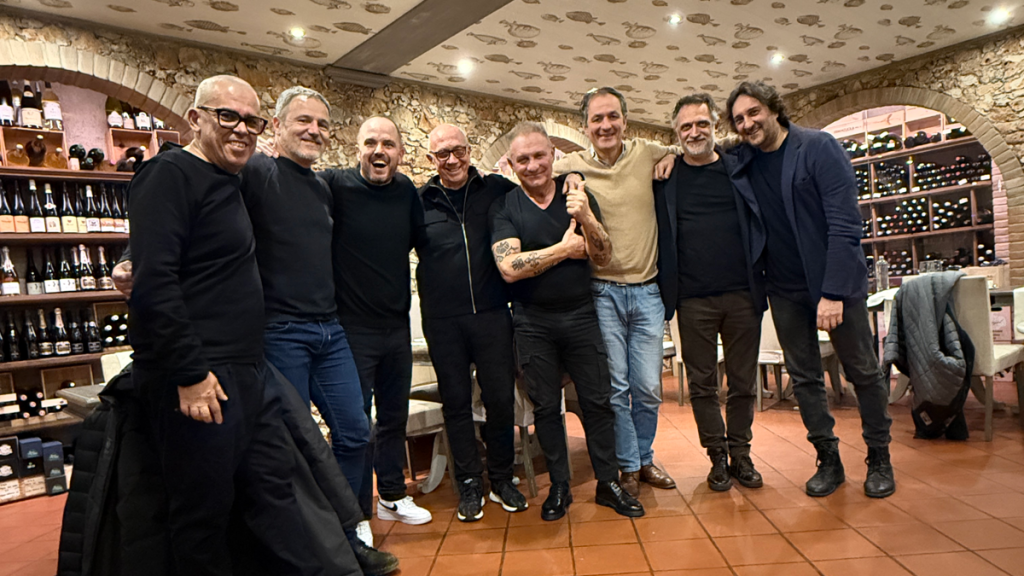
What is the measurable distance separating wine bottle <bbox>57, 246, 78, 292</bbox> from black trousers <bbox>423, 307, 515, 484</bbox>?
3356mm

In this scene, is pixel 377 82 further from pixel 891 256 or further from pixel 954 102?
pixel 891 256

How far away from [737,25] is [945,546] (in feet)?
15.2

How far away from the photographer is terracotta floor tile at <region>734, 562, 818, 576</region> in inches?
81.5

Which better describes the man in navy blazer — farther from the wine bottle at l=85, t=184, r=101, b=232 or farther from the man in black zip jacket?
the wine bottle at l=85, t=184, r=101, b=232

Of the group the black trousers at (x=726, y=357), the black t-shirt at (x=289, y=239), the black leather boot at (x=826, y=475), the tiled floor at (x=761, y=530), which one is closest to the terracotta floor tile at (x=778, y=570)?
the tiled floor at (x=761, y=530)

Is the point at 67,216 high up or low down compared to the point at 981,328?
up

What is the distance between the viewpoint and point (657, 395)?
2.89m

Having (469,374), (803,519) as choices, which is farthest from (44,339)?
(803,519)

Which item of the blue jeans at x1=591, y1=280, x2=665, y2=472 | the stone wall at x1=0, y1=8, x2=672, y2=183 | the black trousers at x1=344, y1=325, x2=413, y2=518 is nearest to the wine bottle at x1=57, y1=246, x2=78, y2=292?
the stone wall at x1=0, y1=8, x2=672, y2=183

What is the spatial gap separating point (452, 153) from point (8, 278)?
373 centimetres

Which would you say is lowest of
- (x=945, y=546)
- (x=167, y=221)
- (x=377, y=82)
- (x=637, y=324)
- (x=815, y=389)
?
(x=945, y=546)

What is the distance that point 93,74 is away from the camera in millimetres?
4457

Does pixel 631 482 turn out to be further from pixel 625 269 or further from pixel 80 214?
pixel 80 214

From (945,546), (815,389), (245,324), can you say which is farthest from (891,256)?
(245,324)
